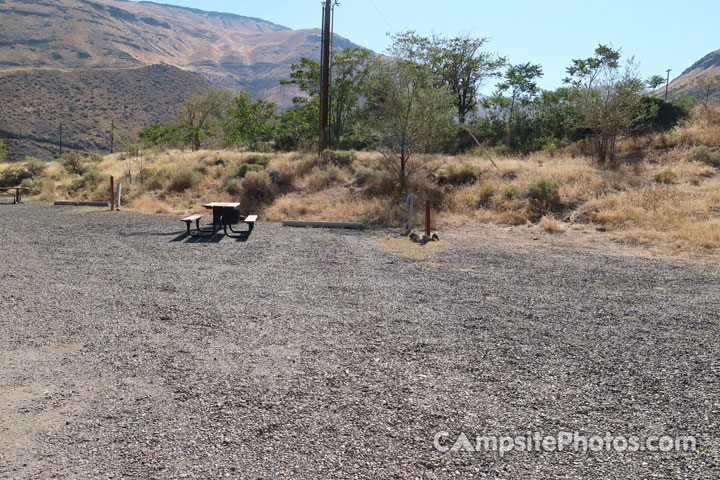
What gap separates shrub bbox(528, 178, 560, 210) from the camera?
13.5 metres

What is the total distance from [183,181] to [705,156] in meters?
19.6

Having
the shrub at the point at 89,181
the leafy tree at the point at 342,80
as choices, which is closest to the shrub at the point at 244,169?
the shrub at the point at 89,181

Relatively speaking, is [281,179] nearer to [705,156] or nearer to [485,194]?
[485,194]

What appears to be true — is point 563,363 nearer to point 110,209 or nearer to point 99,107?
point 110,209

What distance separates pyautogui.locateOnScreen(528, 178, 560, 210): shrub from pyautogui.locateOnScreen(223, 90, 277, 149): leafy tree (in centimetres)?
2909

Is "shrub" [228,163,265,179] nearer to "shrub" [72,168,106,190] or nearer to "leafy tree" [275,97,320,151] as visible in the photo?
"shrub" [72,168,106,190]

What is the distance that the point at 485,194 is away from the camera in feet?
48.7

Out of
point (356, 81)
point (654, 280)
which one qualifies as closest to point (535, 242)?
point (654, 280)

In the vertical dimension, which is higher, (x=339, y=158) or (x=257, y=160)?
(x=339, y=158)

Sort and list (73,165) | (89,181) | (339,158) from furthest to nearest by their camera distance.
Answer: (73,165)
(89,181)
(339,158)

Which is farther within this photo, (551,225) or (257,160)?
(257,160)

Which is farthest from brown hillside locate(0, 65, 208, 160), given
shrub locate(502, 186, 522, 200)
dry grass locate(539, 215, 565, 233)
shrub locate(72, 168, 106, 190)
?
dry grass locate(539, 215, 565, 233)

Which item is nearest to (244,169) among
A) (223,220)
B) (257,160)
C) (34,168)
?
(257,160)

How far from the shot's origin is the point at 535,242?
1070 centimetres
